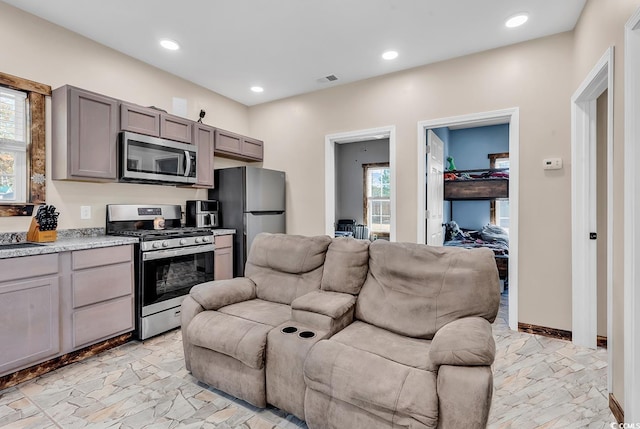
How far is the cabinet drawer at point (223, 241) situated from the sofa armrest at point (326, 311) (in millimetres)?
2019

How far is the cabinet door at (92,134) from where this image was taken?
8.62 ft

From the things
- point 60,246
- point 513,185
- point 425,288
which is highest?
point 513,185

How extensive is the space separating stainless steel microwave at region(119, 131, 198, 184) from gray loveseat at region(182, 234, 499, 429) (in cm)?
154

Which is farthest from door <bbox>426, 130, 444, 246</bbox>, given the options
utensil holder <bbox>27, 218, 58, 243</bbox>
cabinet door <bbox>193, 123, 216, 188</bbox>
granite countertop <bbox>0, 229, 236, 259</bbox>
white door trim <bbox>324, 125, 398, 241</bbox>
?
utensil holder <bbox>27, 218, 58, 243</bbox>

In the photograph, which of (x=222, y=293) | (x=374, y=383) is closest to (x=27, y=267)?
(x=222, y=293)

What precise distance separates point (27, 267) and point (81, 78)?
1852mm

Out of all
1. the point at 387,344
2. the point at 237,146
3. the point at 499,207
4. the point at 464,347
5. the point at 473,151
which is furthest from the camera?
the point at 473,151

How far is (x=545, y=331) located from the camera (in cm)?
296

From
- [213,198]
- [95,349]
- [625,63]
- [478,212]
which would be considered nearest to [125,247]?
[95,349]

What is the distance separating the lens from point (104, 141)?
2.84 m

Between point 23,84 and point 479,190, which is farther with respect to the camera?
point 479,190

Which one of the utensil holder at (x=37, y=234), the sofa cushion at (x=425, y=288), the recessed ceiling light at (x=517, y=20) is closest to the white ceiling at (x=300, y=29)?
the recessed ceiling light at (x=517, y=20)

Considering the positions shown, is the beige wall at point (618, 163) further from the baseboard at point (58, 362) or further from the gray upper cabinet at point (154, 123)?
the gray upper cabinet at point (154, 123)

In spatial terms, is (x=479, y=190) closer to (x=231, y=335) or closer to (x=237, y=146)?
(x=237, y=146)
